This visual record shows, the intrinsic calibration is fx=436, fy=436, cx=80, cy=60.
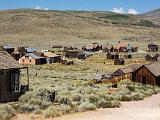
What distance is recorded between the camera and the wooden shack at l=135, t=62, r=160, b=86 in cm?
4666

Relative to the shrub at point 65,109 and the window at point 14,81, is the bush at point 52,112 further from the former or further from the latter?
the window at point 14,81

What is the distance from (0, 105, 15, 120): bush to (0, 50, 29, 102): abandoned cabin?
12.1ft

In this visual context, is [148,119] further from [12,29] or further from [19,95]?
[12,29]

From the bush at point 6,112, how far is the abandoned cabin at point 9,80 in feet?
12.1

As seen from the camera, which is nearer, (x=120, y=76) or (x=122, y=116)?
(x=122, y=116)

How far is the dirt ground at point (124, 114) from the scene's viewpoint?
2556cm

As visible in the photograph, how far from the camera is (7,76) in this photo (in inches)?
1161

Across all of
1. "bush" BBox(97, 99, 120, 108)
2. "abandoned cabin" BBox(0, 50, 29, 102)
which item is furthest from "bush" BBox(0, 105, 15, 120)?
"bush" BBox(97, 99, 120, 108)

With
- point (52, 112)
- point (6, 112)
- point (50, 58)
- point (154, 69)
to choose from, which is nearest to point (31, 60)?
point (50, 58)

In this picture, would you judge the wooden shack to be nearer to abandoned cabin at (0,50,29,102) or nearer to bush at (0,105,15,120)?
abandoned cabin at (0,50,29,102)

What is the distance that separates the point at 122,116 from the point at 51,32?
6771 inches

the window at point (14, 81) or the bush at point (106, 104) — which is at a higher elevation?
the window at point (14, 81)

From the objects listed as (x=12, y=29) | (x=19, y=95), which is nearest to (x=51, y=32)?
(x=12, y=29)

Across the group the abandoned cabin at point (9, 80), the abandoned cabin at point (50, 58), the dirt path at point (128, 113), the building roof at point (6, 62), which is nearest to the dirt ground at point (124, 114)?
the dirt path at point (128, 113)
